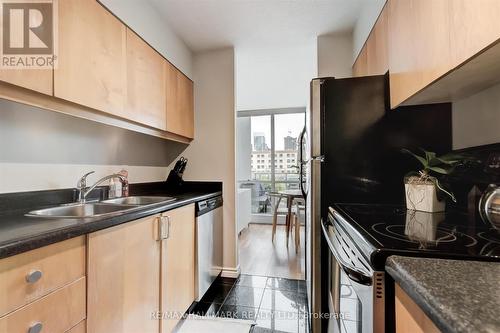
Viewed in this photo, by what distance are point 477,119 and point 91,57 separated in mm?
2045

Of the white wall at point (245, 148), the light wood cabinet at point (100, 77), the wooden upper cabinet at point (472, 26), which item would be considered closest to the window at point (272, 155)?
the white wall at point (245, 148)

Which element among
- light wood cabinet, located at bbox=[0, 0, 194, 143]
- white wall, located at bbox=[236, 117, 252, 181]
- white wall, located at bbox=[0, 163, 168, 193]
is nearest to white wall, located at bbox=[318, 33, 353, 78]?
light wood cabinet, located at bbox=[0, 0, 194, 143]

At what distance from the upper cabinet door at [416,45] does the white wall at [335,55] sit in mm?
1009

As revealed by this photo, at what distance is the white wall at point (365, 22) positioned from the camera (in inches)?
65.1

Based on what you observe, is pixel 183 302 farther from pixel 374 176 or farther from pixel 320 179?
pixel 374 176

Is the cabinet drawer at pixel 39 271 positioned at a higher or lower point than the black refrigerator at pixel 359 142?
lower

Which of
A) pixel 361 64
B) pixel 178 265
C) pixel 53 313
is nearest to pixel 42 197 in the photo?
pixel 53 313

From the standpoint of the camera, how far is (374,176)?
1459mm

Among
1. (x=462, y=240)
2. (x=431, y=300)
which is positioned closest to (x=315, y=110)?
(x=462, y=240)

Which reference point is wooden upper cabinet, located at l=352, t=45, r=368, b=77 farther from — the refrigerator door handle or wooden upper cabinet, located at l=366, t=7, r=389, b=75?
the refrigerator door handle

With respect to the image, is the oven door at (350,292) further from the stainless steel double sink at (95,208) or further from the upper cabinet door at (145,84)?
the upper cabinet door at (145,84)

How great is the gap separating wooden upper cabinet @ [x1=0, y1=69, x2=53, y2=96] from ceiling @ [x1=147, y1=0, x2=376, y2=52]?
1.21m

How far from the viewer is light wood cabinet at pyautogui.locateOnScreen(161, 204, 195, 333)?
59.3 inches

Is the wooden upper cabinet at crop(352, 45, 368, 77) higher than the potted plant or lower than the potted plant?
higher
